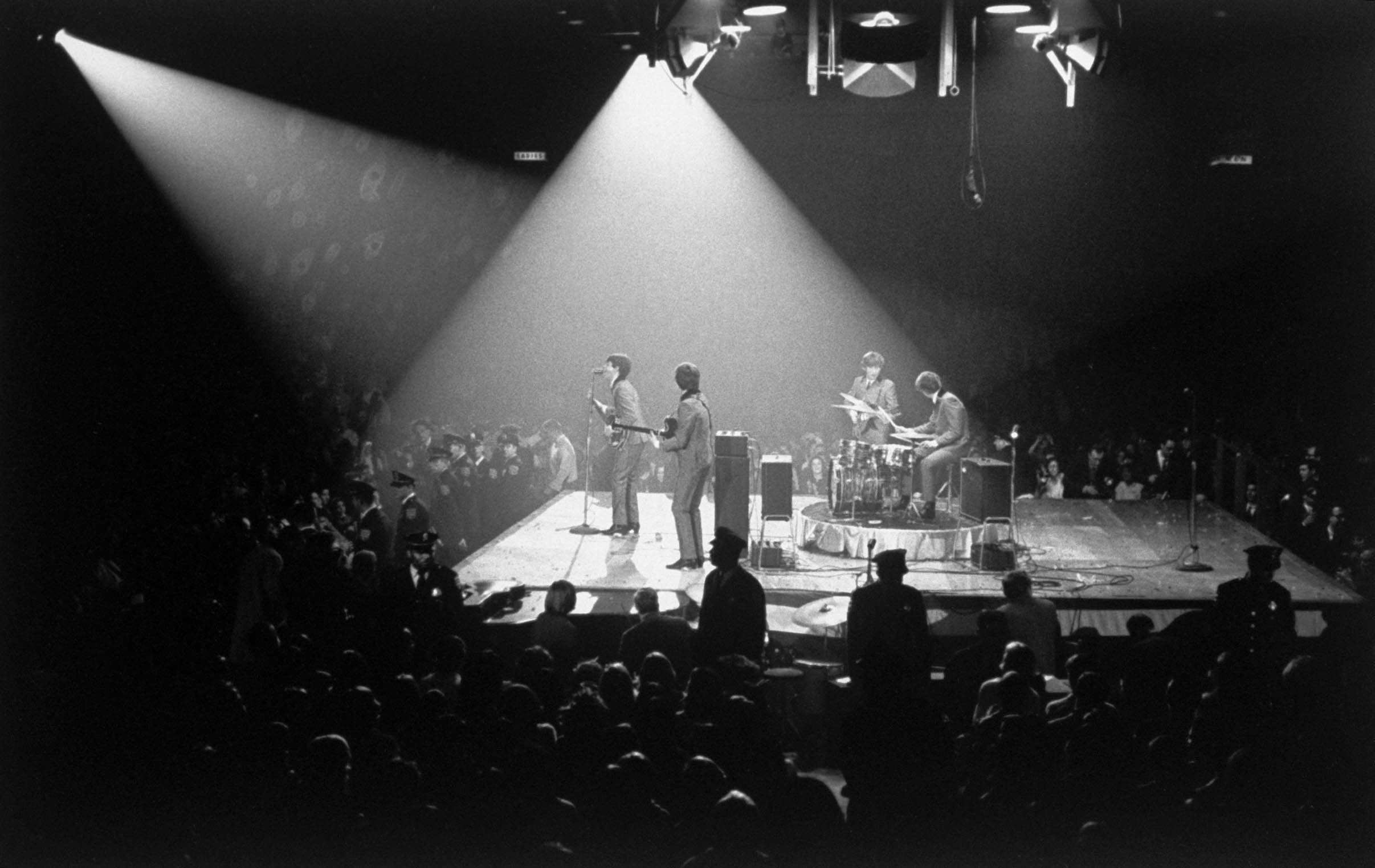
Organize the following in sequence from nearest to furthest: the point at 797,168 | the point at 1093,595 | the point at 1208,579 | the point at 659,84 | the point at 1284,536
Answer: the point at 1093,595 < the point at 1208,579 < the point at 1284,536 < the point at 659,84 < the point at 797,168

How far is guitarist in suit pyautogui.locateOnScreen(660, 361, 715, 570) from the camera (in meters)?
9.92

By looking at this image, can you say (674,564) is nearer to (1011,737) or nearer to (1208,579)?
(1208,579)

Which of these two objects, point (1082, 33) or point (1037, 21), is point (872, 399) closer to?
point (1037, 21)

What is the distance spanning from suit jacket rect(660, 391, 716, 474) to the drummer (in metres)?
2.32

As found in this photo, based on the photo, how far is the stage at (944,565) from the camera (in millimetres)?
9336

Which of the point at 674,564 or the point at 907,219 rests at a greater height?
the point at 907,219

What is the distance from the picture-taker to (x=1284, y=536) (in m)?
11.4

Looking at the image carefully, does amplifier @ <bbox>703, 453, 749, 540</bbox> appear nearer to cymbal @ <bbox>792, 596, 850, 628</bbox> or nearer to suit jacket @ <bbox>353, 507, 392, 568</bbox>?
cymbal @ <bbox>792, 596, 850, 628</bbox>

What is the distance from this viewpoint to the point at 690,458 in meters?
10.0

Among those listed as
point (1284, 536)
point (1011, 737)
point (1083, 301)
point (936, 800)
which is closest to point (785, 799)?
point (936, 800)

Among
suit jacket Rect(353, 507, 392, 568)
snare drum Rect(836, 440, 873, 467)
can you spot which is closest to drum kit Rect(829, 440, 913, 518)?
snare drum Rect(836, 440, 873, 467)

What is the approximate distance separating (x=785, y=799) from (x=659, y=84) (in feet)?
43.0

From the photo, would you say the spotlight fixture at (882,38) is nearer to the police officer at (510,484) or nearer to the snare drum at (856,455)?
the snare drum at (856,455)

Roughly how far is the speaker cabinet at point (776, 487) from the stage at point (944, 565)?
239 millimetres
